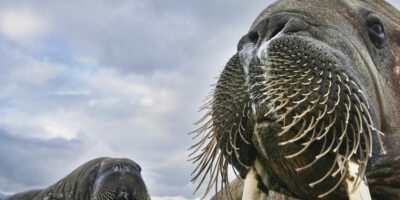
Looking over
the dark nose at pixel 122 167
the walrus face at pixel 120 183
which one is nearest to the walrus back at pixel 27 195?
the walrus face at pixel 120 183

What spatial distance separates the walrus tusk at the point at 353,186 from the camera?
3268 millimetres

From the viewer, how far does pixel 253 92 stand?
11.9ft

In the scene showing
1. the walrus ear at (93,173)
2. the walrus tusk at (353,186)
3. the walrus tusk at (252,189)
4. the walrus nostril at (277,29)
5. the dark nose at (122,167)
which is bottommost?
the walrus ear at (93,173)

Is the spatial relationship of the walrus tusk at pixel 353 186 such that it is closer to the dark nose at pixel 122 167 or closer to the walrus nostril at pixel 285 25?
the walrus nostril at pixel 285 25

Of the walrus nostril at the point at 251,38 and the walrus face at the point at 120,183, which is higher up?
the walrus nostril at the point at 251,38

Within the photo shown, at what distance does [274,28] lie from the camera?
3.89 m

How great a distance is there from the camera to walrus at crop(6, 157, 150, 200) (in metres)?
9.20

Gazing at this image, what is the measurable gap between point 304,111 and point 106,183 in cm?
652

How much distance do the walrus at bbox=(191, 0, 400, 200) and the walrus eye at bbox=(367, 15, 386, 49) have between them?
144 millimetres

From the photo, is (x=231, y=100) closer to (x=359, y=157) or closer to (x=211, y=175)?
(x=211, y=175)

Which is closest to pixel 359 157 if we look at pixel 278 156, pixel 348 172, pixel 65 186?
pixel 348 172

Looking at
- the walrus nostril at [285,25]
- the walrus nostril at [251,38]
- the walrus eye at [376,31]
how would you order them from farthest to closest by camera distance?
the walrus eye at [376,31] < the walrus nostril at [251,38] < the walrus nostril at [285,25]

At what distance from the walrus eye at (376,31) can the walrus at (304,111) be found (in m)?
0.14

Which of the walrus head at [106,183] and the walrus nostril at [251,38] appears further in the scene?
the walrus head at [106,183]
